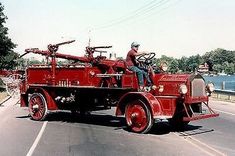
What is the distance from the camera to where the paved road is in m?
9.89

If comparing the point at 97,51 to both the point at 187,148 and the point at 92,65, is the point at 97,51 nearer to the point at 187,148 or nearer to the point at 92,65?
the point at 92,65

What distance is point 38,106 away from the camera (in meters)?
16.5

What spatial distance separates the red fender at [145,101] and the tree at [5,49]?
3055 cm

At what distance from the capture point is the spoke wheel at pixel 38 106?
1631 cm

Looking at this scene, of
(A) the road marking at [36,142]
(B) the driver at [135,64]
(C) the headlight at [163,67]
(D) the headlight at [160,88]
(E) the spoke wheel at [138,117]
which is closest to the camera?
(A) the road marking at [36,142]

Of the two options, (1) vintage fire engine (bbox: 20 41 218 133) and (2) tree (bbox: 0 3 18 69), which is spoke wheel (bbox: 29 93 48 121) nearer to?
(1) vintage fire engine (bbox: 20 41 218 133)

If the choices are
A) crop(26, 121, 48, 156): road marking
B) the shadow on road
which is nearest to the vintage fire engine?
the shadow on road

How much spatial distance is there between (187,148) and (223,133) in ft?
10.6

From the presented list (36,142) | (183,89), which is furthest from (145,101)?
(36,142)

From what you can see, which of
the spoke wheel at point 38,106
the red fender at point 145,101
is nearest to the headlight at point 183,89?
the red fender at point 145,101

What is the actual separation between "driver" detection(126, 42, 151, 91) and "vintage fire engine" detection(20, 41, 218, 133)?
149 millimetres

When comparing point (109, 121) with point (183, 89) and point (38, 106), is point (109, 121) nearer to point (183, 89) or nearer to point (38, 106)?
point (38, 106)

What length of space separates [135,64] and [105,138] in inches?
111

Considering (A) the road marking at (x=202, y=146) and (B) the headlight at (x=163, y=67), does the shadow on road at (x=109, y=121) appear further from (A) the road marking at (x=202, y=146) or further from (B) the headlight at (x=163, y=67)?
(B) the headlight at (x=163, y=67)
